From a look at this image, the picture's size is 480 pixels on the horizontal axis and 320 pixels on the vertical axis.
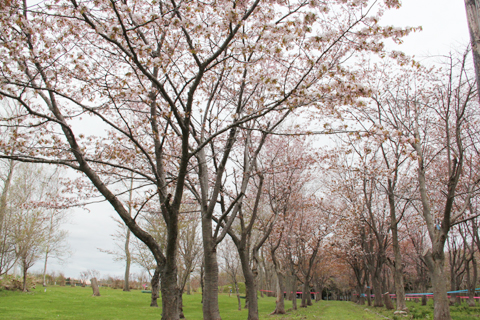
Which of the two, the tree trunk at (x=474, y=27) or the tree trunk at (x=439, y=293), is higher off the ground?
the tree trunk at (x=474, y=27)

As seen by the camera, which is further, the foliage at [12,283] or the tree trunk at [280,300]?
the foliage at [12,283]

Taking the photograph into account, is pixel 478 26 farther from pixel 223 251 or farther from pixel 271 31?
pixel 223 251

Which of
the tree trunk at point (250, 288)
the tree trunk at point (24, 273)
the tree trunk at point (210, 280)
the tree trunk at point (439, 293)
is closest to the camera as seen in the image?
the tree trunk at point (210, 280)

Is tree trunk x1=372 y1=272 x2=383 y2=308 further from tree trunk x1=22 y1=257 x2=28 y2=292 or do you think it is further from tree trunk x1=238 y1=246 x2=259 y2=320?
tree trunk x1=22 y1=257 x2=28 y2=292

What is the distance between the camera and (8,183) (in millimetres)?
19812

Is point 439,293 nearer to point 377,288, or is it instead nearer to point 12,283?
point 377,288

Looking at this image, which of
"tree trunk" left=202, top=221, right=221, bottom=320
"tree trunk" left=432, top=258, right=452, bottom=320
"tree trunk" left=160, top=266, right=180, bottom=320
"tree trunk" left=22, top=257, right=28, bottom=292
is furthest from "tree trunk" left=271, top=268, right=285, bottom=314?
"tree trunk" left=22, top=257, right=28, bottom=292

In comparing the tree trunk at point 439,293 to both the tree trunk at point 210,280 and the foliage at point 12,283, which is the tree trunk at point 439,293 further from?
the foliage at point 12,283

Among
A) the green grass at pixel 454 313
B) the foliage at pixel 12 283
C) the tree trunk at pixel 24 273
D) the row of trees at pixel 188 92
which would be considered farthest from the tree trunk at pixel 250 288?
the foliage at pixel 12 283

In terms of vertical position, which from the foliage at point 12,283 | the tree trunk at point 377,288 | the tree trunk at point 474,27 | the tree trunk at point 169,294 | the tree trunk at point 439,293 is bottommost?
the tree trunk at point 377,288

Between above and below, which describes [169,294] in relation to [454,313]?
above

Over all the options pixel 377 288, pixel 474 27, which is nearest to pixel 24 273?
pixel 377 288

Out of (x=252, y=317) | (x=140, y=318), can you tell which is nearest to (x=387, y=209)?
(x=252, y=317)

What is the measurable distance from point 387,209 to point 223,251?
561 inches
